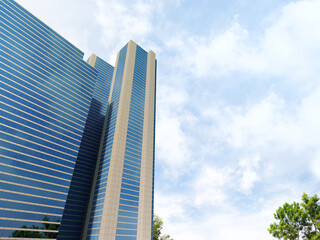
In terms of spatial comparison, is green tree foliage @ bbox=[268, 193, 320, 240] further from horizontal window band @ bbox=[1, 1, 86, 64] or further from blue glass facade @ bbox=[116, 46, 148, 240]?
horizontal window band @ bbox=[1, 1, 86, 64]

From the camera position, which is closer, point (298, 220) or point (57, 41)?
point (298, 220)

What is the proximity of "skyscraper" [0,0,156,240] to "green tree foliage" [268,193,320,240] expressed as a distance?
55.8m

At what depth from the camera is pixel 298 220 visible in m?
67.9

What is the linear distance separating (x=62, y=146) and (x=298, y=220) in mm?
99864

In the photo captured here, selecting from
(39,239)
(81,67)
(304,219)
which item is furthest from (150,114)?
(304,219)

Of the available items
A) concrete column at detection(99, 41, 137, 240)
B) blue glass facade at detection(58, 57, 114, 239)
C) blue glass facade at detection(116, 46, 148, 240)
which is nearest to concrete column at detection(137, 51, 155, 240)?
blue glass facade at detection(116, 46, 148, 240)

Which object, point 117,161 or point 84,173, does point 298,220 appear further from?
point 84,173

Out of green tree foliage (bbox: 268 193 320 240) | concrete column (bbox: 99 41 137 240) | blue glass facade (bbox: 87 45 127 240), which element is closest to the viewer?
green tree foliage (bbox: 268 193 320 240)

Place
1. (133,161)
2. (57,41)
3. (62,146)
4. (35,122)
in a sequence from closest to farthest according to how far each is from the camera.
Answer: (35,122) → (62,146) → (133,161) → (57,41)

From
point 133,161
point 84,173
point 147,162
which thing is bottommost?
point 84,173

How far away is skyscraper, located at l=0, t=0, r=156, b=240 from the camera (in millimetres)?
75062

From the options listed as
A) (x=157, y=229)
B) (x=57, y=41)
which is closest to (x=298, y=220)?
(x=157, y=229)

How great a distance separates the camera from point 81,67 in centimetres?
11819

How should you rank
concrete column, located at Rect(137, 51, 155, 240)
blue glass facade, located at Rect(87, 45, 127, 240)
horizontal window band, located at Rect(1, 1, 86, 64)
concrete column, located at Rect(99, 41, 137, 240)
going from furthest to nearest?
horizontal window band, located at Rect(1, 1, 86, 64) → concrete column, located at Rect(137, 51, 155, 240) → blue glass facade, located at Rect(87, 45, 127, 240) → concrete column, located at Rect(99, 41, 137, 240)
